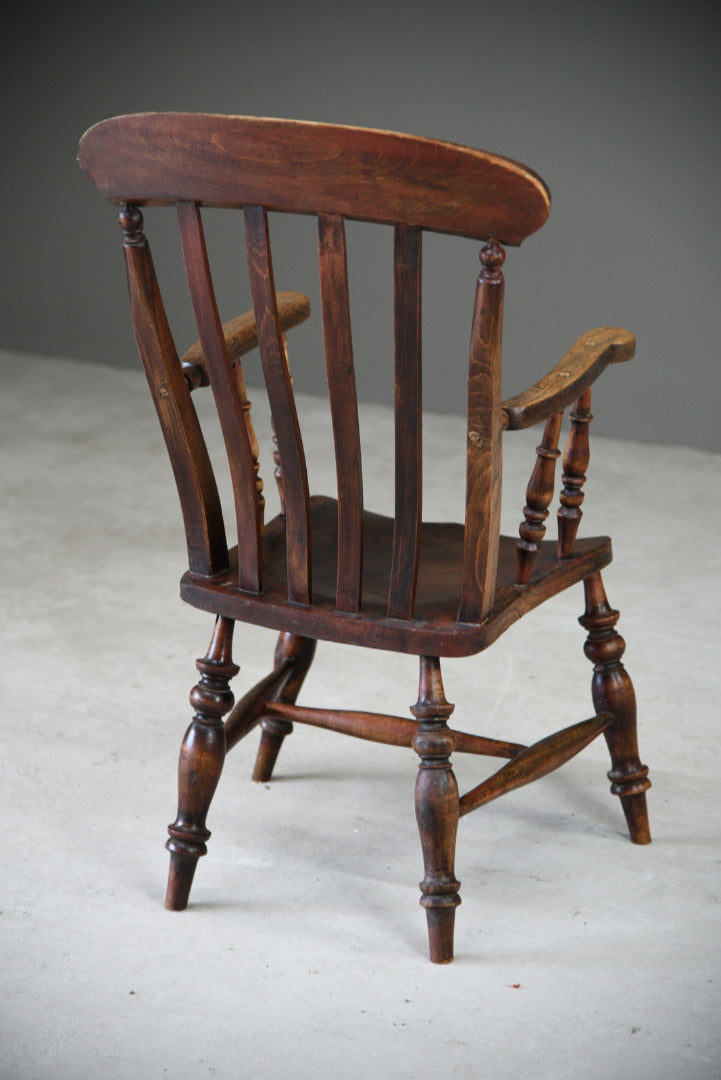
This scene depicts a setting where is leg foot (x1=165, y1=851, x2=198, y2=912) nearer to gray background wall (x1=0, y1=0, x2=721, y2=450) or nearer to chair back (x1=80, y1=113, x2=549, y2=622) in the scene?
chair back (x1=80, y1=113, x2=549, y2=622)

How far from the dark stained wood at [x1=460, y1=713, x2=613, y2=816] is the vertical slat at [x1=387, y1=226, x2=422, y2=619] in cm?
31

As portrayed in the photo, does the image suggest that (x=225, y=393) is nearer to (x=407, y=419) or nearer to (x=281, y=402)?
(x=281, y=402)

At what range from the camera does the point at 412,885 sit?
2049 mm

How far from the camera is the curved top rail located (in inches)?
57.5

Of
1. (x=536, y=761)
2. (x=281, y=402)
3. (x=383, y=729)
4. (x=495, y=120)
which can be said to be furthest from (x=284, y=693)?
(x=495, y=120)

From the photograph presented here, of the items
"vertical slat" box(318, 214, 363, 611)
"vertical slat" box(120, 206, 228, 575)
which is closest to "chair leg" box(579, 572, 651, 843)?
"vertical slat" box(318, 214, 363, 611)

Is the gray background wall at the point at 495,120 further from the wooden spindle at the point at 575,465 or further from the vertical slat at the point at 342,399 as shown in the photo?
the vertical slat at the point at 342,399

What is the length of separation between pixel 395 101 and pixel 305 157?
349cm

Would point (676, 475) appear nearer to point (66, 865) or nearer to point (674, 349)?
point (674, 349)

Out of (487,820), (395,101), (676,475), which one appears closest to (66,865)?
(487,820)

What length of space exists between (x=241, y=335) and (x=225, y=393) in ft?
1.00

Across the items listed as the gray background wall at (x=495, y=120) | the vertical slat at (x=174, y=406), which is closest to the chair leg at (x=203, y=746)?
the vertical slat at (x=174, y=406)

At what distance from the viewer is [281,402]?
1666 millimetres

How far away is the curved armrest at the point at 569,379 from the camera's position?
167 cm
